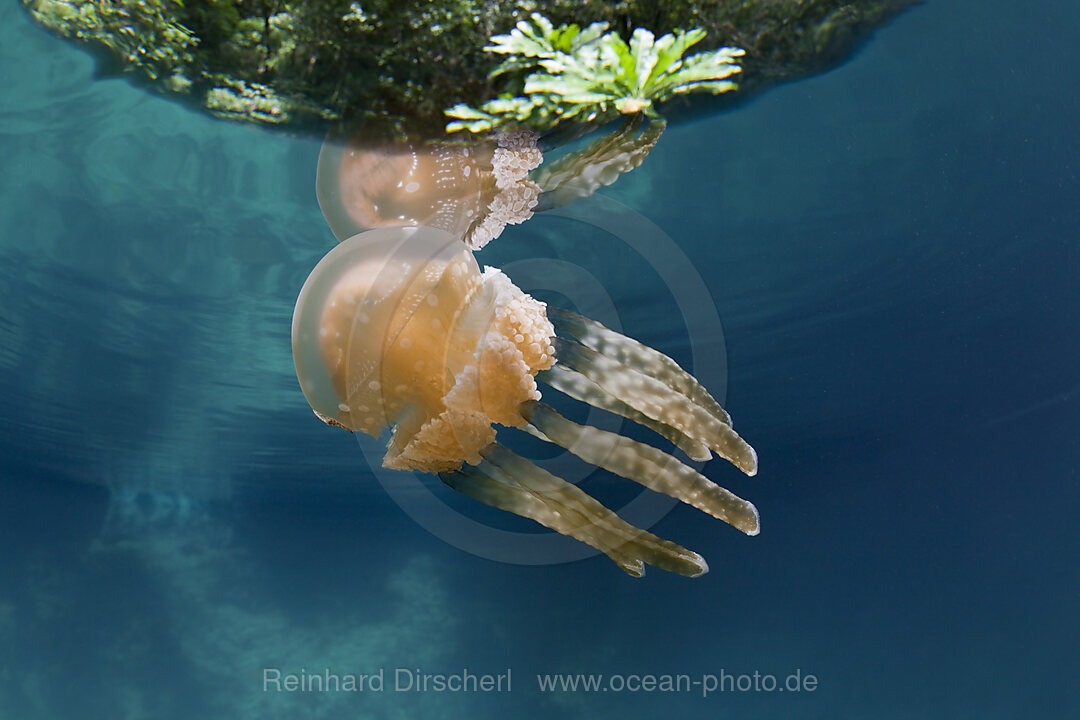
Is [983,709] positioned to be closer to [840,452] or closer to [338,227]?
[840,452]

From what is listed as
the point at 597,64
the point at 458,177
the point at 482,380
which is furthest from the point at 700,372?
the point at 482,380

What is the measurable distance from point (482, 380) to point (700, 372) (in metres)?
14.7

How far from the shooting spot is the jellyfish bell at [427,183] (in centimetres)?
276

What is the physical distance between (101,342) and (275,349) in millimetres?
3243

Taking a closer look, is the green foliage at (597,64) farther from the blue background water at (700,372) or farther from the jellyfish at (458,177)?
the blue background water at (700,372)

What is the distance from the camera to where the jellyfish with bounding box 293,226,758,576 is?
2232mm

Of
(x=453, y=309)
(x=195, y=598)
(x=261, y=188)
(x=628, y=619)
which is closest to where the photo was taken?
(x=453, y=309)

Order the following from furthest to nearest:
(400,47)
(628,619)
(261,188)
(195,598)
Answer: (628,619) < (195,598) < (261,188) < (400,47)

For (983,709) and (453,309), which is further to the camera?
(983,709)

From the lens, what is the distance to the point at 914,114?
7227 millimetres

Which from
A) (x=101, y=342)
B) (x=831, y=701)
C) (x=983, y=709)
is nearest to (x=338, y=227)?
(x=101, y=342)

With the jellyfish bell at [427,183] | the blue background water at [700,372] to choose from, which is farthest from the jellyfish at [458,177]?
the blue background water at [700,372]

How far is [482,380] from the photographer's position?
89.4 inches

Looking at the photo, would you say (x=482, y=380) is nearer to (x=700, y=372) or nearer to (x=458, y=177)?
(x=458, y=177)
